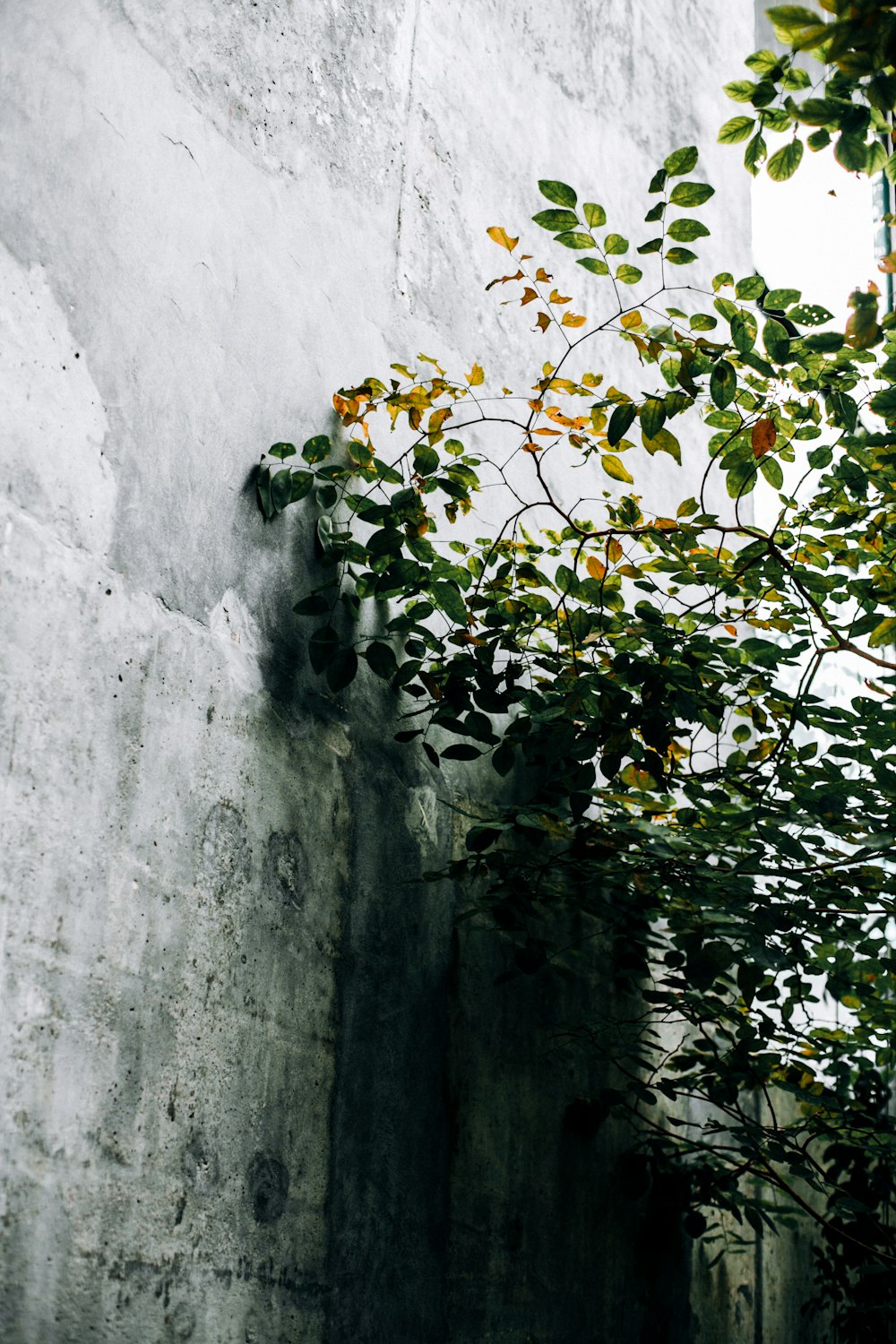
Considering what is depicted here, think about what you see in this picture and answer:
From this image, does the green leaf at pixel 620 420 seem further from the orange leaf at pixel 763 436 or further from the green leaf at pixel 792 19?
the green leaf at pixel 792 19

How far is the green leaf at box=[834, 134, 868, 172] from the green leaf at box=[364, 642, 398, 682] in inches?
46.1

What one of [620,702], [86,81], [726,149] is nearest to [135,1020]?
[620,702]

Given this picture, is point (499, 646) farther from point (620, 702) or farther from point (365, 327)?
point (365, 327)

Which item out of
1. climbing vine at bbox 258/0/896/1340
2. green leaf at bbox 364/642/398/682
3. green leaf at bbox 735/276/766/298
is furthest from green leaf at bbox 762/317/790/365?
green leaf at bbox 364/642/398/682

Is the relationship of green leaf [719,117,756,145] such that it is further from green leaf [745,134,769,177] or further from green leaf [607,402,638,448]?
green leaf [607,402,638,448]

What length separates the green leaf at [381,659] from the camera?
7.58ft

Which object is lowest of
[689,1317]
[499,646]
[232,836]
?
[689,1317]

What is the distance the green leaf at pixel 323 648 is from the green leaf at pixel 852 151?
119cm

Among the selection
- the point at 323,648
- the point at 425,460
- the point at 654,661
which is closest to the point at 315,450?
the point at 425,460

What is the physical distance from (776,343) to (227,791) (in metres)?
1.20

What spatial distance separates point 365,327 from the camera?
2.68 meters

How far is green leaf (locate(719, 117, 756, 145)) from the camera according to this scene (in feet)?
5.30

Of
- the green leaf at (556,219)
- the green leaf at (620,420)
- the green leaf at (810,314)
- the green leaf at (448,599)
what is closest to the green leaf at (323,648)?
the green leaf at (448,599)

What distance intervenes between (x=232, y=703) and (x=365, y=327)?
101 centimetres
